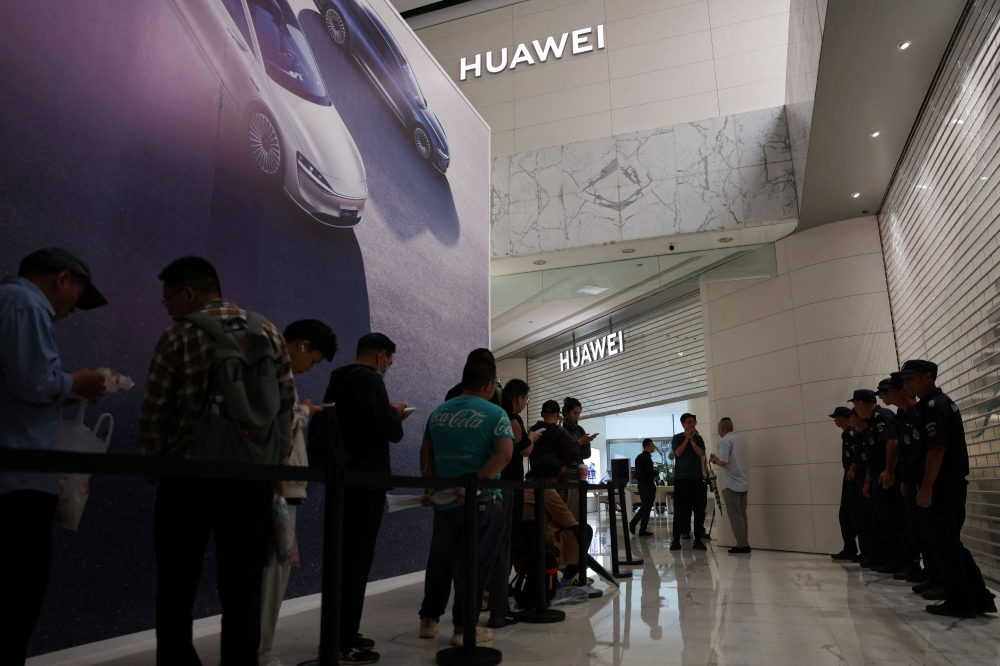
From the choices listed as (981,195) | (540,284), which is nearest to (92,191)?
(981,195)

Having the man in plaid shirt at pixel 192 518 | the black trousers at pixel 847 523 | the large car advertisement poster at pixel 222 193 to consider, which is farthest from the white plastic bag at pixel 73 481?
the black trousers at pixel 847 523

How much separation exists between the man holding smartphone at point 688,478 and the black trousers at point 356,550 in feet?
18.6

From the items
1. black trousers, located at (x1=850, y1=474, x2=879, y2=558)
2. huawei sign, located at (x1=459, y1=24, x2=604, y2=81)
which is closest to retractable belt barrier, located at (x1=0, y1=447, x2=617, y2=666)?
black trousers, located at (x1=850, y1=474, x2=879, y2=558)

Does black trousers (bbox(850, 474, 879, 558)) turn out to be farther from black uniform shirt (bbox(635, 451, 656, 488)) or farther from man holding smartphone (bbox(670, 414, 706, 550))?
black uniform shirt (bbox(635, 451, 656, 488))

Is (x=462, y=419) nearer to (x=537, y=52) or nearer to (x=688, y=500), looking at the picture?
(x=688, y=500)

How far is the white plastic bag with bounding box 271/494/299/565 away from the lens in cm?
198

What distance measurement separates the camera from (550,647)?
2822 millimetres

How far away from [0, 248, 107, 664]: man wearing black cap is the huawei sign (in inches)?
356

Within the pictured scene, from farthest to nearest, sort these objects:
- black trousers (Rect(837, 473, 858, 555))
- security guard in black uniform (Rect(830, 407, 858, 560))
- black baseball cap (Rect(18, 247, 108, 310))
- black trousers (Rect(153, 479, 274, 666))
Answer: black trousers (Rect(837, 473, 858, 555)) < security guard in black uniform (Rect(830, 407, 858, 560)) < black baseball cap (Rect(18, 247, 108, 310)) < black trousers (Rect(153, 479, 274, 666))

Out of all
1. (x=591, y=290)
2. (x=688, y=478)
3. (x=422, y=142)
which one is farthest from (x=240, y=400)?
(x=688, y=478)

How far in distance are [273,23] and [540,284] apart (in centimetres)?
479

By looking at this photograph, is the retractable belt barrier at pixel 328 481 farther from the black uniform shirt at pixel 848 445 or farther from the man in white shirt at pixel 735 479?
the man in white shirt at pixel 735 479

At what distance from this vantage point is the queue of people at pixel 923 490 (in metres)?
3.44

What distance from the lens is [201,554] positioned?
69.7 inches
